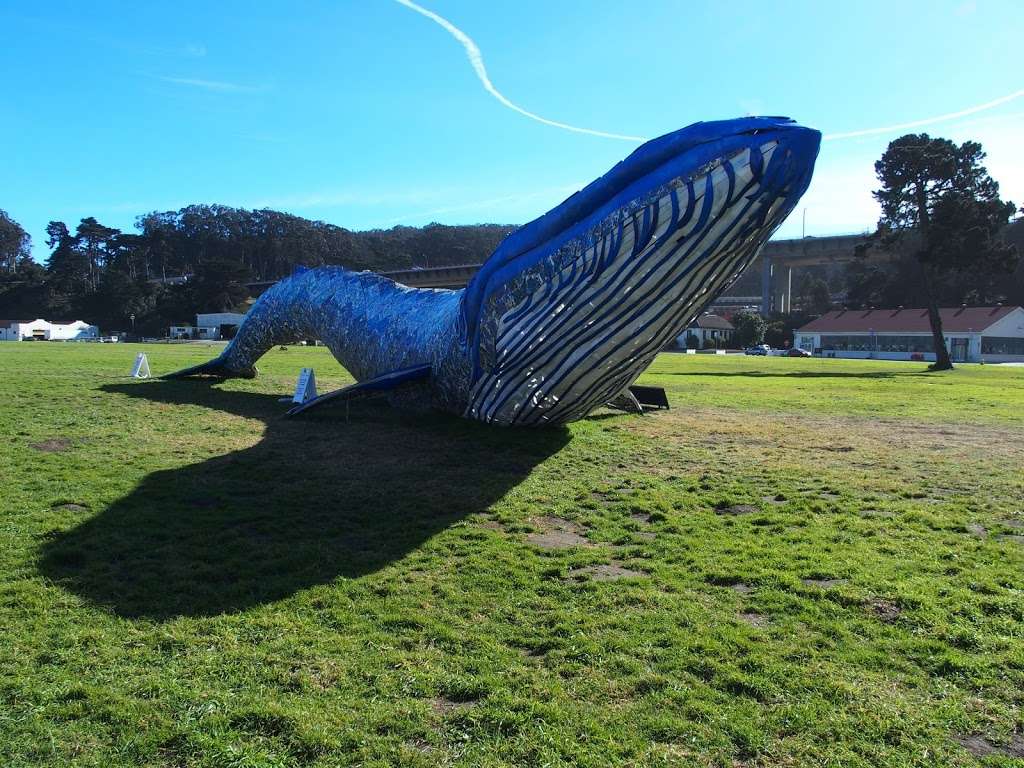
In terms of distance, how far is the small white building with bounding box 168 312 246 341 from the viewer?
8419cm

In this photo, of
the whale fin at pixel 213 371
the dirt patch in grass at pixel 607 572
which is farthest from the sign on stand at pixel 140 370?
the dirt patch in grass at pixel 607 572

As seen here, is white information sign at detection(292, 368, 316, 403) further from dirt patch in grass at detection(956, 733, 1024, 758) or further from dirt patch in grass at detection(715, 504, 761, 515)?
dirt patch in grass at detection(956, 733, 1024, 758)

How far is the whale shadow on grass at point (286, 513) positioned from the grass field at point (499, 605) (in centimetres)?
4

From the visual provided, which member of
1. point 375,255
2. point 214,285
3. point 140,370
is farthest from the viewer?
Result: point 375,255

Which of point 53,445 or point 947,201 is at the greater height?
point 947,201

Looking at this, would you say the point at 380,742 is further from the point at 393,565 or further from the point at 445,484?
the point at 445,484

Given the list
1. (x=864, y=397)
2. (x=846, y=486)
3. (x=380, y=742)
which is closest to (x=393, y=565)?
(x=380, y=742)

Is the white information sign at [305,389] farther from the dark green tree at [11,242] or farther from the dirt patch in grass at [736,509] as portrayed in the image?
the dark green tree at [11,242]

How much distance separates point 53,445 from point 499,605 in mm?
7574

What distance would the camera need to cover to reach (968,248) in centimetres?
3994

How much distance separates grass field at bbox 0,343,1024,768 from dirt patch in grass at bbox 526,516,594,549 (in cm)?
4

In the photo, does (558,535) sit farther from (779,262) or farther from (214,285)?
(779,262)

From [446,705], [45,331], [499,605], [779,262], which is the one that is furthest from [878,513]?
[779,262]

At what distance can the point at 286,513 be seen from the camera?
723cm
